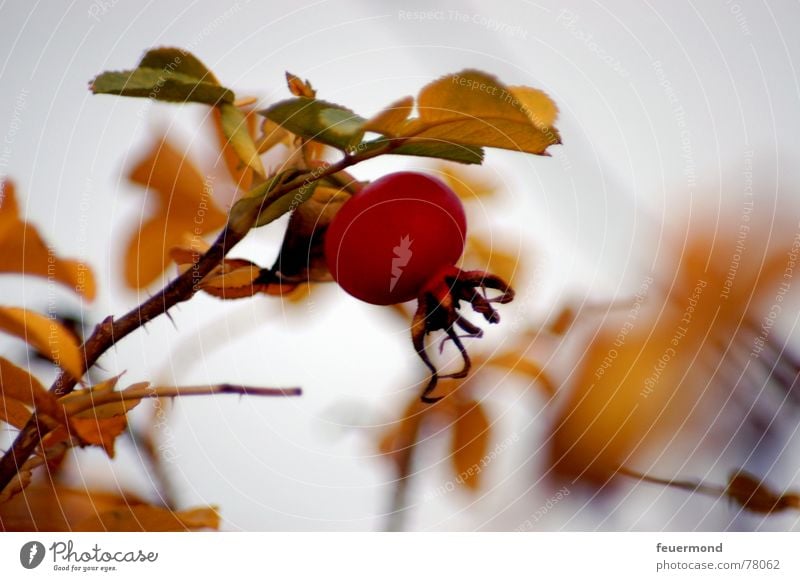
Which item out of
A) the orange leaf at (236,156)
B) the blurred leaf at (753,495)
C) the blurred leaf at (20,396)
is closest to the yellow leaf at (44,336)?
the blurred leaf at (20,396)

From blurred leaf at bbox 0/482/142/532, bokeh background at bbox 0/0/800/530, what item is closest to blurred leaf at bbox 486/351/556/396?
bokeh background at bbox 0/0/800/530

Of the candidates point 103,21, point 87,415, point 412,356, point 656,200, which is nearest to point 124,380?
point 87,415

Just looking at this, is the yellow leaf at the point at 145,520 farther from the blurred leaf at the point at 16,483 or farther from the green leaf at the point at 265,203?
the green leaf at the point at 265,203

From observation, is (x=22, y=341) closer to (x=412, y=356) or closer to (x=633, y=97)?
(x=412, y=356)

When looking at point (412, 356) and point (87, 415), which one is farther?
point (412, 356)

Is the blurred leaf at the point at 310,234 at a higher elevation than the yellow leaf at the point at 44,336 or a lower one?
higher
